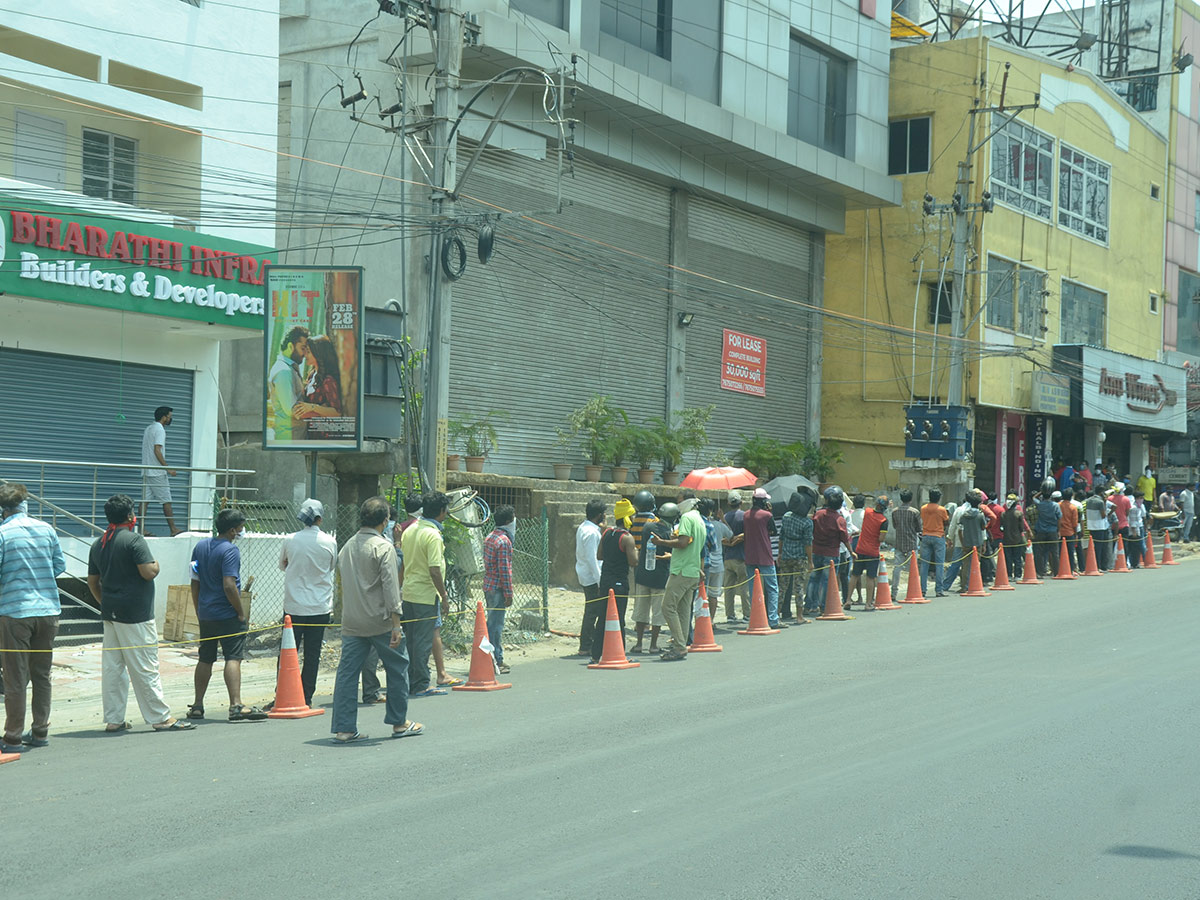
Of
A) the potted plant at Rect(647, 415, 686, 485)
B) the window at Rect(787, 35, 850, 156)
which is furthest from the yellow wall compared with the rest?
the window at Rect(787, 35, 850, 156)

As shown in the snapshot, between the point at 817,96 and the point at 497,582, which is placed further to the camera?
the point at 817,96

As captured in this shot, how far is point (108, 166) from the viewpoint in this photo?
728 inches

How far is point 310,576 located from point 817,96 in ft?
80.8

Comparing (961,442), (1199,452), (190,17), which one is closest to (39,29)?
(190,17)

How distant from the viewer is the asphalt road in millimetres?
6027

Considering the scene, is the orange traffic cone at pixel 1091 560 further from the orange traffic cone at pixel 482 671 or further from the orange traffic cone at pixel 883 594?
the orange traffic cone at pixel 482 671

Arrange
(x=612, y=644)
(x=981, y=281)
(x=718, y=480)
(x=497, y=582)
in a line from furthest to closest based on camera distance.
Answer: (x=981, y=281), (x=718, y=480), (x=612, y=644), (x=497, y=582)

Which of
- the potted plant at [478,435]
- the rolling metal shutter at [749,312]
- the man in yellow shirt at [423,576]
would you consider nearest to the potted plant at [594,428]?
the potted plant at [478,435]

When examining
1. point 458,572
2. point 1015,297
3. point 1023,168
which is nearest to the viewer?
point 458,572

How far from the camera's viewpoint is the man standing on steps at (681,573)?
14602mm

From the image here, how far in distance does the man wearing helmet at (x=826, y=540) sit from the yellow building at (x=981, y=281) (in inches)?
487

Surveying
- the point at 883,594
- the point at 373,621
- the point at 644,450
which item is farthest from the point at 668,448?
the point at 373,621

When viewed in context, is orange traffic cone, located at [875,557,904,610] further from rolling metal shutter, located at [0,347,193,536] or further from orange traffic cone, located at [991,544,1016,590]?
rolling metal shutter, located at [0,347,193,536]

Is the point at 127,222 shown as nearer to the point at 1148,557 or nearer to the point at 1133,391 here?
the point at 1148,557
